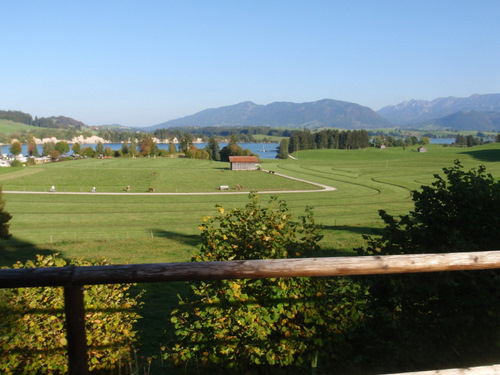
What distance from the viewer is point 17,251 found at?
22672 millimetres

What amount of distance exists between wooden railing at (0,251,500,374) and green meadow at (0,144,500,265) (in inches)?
131

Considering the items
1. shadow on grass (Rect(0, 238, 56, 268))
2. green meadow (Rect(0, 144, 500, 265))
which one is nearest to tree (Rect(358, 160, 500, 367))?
green meadow (Rect(0, 144, 500, 265))

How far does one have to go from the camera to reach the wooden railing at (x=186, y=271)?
92.4 inches

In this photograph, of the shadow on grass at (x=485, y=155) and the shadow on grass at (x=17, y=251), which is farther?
the shadow on grass at (x=485, y=155)

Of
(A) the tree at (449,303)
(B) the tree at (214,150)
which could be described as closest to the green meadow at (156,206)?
(A) the tree at (449,303)

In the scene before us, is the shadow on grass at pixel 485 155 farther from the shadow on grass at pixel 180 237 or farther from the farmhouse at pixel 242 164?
the shadow on grass at pixel 180 237

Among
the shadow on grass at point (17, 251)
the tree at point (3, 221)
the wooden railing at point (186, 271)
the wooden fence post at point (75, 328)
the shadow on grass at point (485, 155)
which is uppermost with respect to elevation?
the wooden railing at point (186, 271)

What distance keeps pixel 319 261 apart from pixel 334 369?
2.92 m

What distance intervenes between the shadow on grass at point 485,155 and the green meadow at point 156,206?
7.25 metres

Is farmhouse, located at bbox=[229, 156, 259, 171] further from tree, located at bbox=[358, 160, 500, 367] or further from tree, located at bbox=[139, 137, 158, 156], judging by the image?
tree, located at bbox=[358, 160, 500, 367]

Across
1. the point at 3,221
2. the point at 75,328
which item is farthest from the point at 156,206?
the point at 75,328

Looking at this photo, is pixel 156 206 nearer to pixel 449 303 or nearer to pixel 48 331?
pixel 48 331

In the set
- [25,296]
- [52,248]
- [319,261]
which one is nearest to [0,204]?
[52,248]

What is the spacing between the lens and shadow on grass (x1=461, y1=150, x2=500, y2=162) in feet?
343
